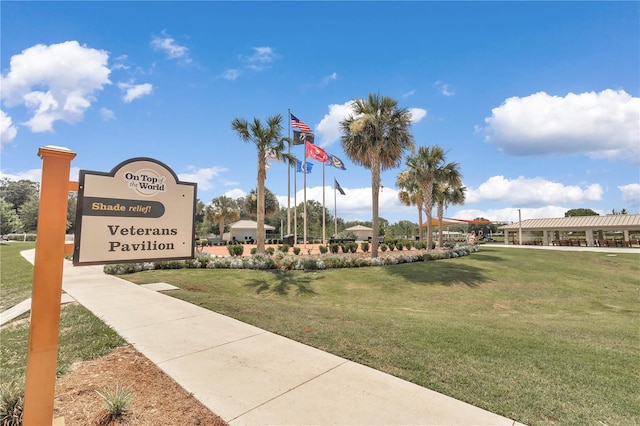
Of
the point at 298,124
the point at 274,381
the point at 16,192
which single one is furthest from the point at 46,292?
the point at 16,192

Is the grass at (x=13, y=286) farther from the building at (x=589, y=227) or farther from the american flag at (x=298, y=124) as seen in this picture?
the building at (x=589, y=227)

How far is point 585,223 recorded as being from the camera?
114 ft

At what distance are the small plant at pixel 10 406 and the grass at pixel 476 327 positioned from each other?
3.35m

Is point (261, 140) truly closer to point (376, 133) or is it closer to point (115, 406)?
point (376, 133)

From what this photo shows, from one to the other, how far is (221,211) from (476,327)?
4604cm

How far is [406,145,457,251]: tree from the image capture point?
75.8 feet

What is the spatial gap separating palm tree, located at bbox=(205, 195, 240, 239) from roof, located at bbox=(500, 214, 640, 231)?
133 feet

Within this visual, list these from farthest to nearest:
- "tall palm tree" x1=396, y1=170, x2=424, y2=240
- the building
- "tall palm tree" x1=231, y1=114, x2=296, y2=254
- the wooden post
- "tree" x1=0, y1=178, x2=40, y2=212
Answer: "tree" x1=0, y1=178, x2=40, y2=212 → the building → "tall palm tree" x1=396, y1=170, x2=424, y2=240 → "tall palm tree" x1=231, y1=114, x2=296, y2=254 → the wooden post

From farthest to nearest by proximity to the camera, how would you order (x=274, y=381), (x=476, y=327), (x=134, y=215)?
(x=476, y=327), (x=274, y=381), (x=134, y=215)

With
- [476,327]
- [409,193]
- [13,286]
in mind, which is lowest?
[476,327]

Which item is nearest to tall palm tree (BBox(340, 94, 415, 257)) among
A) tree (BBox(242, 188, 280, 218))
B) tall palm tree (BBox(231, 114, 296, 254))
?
tall palm tree (BBox(231, 114, 296, 254))

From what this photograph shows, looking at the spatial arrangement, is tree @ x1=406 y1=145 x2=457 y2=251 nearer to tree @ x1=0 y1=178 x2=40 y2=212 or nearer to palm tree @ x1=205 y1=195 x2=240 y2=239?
palm tree @ x1=205 y1=195 x2=240 y2=239

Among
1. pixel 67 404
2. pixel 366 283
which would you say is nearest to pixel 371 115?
pixel 366 283

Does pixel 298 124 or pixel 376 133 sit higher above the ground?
pixel 298 124
